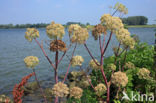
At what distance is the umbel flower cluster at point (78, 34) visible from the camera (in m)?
2.70

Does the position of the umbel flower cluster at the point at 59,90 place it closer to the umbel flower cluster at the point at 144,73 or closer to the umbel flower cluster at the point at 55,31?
the umbel flower cluster at the point at 55,31

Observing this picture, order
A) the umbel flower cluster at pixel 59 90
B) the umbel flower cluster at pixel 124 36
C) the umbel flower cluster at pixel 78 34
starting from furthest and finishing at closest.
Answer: the umbel flower cluster at pixel 124 36 < the umbel flower cluster at pixel 78 34 < the umbel flower cluster at pixel 59 90

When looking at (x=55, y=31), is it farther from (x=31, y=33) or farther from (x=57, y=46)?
(x=31, y=33)

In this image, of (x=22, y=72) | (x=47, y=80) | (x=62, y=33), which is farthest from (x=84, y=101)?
(x=22, y=72)

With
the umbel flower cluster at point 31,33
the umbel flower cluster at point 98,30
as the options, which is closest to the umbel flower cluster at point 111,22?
the umbel flower cluster at point 98,30

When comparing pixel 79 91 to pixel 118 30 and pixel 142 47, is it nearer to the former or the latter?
pixel 118 30

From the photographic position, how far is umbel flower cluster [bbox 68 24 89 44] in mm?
2696

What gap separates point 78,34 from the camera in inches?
106

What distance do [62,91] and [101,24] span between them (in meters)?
1.44

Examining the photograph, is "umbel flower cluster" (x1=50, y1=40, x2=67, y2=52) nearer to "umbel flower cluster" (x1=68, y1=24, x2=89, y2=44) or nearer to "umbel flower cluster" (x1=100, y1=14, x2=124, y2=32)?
"umbel flower cluster" (x1=68, y1=24, x2=89, y2=44)

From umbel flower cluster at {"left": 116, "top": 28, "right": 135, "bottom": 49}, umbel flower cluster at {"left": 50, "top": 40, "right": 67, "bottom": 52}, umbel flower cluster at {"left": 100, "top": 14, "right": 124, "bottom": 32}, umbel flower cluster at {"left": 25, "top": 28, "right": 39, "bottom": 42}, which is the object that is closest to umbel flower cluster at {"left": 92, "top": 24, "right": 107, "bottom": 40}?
umbel flower cluster at {"left": 100, "top": 14, "right": 124, "bottom": 32}

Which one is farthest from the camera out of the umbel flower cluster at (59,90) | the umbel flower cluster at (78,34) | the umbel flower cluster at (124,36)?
the umbel flower cluster at (124,36)

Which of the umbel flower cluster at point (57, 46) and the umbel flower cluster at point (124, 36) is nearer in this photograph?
the umbel flower cluster at point (57, 46)

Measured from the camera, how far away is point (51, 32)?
2443mm
